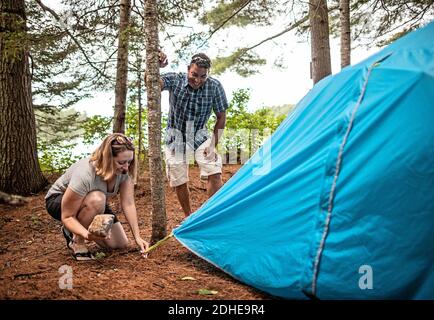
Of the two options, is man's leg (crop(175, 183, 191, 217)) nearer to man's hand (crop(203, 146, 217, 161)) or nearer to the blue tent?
man's hand (crop(203, 146, 217, 161))

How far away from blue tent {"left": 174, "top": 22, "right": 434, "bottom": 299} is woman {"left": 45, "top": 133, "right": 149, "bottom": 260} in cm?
102

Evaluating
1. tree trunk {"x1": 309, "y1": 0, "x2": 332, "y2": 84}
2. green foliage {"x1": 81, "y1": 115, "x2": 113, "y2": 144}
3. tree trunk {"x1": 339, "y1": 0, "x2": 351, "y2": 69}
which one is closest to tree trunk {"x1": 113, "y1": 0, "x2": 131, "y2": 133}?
green foliage {"x1": 81, "y1": 115, "x2": 113, "y2": 144}

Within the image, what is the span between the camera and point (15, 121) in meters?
5.68

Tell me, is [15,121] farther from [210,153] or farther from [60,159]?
[210,153]

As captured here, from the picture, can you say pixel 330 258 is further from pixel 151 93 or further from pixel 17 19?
pixel 17 19

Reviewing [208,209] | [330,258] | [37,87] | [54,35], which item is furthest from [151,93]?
[37,87]

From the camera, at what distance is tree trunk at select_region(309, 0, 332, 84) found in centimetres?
589

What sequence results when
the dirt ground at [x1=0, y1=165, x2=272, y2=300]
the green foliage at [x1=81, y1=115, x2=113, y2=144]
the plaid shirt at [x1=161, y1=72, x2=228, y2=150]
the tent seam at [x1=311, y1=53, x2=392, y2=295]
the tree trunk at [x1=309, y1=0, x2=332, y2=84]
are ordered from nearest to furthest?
the tent seam at [x1=311, y1=53, x2=392, y2=295]
the dirt ground at [x1=0, y1=165, x2=272, y2=300]
the plaid shirt at [x1=161, y1=72, x2=228, y2=150]
the tree trunk at [x1=309, y1=0, x2=332, y2=84]
the green foliage at [x1=81, y1=115, x2=113, y2=144]

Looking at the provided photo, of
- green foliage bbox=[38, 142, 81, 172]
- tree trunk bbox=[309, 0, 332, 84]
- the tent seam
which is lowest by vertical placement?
the tent seam

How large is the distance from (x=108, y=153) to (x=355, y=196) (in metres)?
1.80

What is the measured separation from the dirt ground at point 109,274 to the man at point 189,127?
66 cm
